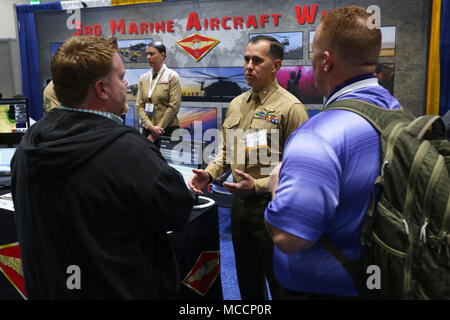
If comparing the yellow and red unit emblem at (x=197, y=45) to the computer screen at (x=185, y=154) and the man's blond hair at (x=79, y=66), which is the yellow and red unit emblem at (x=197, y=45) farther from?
the man's blond hair at (x=79, y=66)

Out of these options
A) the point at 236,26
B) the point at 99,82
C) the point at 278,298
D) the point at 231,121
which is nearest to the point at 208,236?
the point at 231,121

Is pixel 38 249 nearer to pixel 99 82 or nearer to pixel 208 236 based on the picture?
pixel 99 82

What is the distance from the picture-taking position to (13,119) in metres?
3.04

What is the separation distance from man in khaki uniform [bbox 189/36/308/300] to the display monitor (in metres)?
1.88

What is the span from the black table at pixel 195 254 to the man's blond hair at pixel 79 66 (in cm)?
85

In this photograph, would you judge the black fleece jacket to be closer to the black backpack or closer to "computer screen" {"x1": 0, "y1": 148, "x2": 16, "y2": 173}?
the black backpack

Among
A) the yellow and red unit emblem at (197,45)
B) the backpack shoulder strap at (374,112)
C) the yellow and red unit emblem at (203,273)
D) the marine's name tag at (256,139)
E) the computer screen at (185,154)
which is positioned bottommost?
the yellow and red unit emblem at (203,273)

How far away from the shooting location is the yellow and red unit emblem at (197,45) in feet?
18.1

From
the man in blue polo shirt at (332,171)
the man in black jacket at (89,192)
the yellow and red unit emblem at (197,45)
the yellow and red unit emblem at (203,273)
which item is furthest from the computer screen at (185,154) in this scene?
the yellow and red unit emblem at (197,45)

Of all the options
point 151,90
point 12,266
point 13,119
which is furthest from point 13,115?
point 151,90

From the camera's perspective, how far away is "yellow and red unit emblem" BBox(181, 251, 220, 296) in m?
1.88

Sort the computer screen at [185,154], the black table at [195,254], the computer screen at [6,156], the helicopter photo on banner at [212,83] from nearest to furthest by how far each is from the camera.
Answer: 1. the black table at [195,254]
2. the computer screen at [185,154]
3. the computer screen at [6,156]
4. the helicopter photo on banner at [212,83]

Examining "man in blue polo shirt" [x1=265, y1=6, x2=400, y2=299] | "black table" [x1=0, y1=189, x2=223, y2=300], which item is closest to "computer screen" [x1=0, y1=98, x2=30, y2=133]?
"black table" [x1=0, y1=189, x2=223, y2=300]

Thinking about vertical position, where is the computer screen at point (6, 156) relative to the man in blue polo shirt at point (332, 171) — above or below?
below
